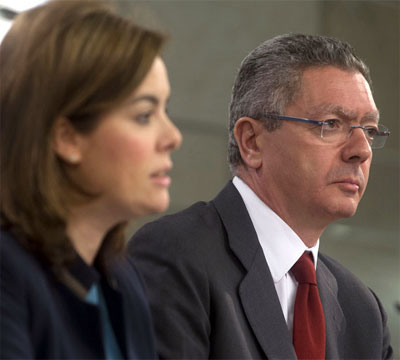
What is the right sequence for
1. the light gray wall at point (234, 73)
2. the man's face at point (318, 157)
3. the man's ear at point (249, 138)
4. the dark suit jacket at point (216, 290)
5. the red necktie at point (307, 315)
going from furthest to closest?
1. the light gray wall at point (234, 73)
2. the man's ear at point (249, 138)
3. the man's face at point (318, 157)
4. the red necktie at point (307, 315)
5. the dark suit jacket at point (216, 290)

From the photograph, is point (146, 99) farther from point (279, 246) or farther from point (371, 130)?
point (371, 130)

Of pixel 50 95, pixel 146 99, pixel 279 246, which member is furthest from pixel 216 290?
pixel 50 95

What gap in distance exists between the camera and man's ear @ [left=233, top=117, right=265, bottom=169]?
7.44ft

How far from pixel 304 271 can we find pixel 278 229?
0.13 metres

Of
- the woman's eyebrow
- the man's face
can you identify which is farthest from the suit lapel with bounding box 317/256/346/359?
the woman's eyebrow

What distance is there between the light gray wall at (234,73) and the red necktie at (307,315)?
1.97 metres

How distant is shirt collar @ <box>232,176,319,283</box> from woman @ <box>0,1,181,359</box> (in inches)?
28.8

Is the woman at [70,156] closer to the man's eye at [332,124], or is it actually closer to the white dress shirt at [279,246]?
the white dress shirt at [279,246]

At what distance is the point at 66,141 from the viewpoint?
1330mm

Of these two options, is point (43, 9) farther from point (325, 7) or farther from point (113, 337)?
point (325, 7)

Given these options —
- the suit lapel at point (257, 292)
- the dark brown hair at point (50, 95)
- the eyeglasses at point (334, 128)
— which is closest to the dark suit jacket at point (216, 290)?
the suit lapel at point (257, 292)

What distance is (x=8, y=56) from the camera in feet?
4.41

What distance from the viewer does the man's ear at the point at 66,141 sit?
1.32m

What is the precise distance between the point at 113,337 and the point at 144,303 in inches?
5.1
